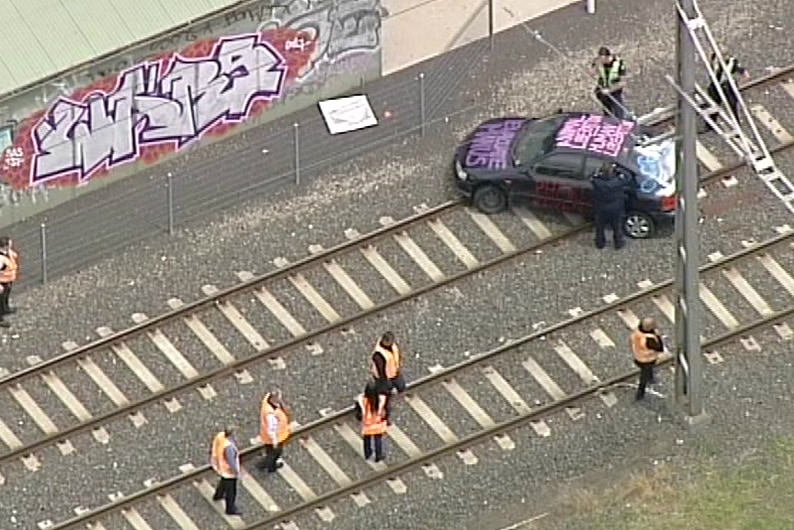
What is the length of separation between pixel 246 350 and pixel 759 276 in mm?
8405

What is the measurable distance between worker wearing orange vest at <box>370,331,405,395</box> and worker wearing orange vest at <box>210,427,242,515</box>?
2.40 m

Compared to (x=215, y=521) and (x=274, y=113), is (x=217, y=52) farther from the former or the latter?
(x=215, y=521)

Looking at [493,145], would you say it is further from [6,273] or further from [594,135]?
[6,273]

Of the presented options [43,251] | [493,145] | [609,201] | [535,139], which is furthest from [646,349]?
[43,251]

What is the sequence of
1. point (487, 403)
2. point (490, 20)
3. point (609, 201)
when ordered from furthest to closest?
point (490, 20) < point (609, 201) < point (487, 403)

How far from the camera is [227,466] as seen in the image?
46.6 metres

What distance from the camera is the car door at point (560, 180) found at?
50.8 metres

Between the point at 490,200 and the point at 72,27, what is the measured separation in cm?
748

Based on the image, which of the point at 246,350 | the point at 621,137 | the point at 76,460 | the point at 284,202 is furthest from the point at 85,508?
the point at 621,137

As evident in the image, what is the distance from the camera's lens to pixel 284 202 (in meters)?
52.2

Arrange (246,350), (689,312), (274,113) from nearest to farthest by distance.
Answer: (689,312), (246,350), (274,113)

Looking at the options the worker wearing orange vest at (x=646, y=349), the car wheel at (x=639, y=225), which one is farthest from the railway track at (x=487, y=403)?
the car wheel at (x=639, y=225)

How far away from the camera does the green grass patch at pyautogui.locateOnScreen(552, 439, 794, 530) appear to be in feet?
153

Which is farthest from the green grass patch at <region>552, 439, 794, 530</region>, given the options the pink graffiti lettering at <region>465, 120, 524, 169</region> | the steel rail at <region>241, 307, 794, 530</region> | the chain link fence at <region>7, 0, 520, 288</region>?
the chain link fence at <region>7, 0, 520, 288</region>
